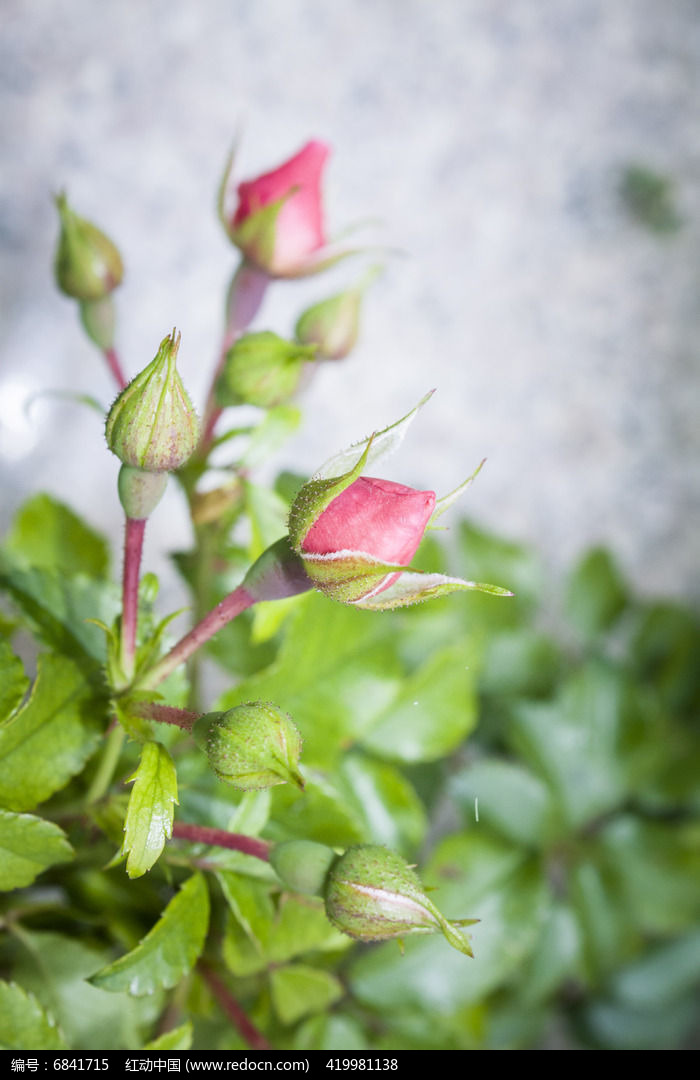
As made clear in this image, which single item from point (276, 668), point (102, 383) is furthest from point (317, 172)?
point (102, 383)

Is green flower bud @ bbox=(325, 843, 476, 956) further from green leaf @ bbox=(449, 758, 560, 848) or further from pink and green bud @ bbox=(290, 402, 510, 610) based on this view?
green leaf @ bbox=(449, 758, 560, 848)

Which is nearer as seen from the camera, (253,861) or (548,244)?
(253,861)

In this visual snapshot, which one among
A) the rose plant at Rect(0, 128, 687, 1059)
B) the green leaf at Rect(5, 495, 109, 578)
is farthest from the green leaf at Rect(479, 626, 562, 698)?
the green leaf at Rect(5, 495, 109, 578)

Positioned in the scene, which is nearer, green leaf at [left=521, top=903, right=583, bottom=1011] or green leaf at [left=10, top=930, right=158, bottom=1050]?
green leaf at [left=10, top=930, right=158, bottom=1050]

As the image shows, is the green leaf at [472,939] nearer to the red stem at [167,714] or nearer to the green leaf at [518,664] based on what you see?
the green leaf at [518,664]

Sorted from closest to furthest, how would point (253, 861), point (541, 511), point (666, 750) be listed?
point (253, 861) → point (666, 750) → point (541, 511)

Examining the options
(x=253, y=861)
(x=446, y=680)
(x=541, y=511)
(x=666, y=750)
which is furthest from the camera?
(x=541, y=511)
